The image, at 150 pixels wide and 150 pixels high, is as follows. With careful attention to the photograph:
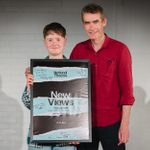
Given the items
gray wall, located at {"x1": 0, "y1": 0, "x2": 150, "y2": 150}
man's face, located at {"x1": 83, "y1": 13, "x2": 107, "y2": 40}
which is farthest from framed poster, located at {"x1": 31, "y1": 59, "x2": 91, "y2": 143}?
gray wall, located at {"x1": 0, "y1": 0, "x2": 150, "y2": 150}

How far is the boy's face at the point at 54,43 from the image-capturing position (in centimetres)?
202

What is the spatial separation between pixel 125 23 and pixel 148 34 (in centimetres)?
21

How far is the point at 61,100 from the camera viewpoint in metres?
1.98

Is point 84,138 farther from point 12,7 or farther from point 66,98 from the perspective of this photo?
point 12,7

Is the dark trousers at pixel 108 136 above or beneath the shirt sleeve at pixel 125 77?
beneath

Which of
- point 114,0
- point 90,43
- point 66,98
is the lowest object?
point 66,98

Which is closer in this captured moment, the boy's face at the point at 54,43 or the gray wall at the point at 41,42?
the boy's face at the point at 54,43

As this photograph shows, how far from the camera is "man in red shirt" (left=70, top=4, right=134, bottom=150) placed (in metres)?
2.00

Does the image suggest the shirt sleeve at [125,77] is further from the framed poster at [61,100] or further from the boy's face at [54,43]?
the boy's face at [54,43]

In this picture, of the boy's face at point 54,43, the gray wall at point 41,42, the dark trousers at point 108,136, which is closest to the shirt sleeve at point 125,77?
the dark trousers at point 108,136

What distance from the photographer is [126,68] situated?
1985 millimetres

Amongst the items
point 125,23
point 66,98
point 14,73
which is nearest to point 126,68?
point 66,98

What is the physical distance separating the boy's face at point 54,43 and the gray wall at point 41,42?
105 centimetres

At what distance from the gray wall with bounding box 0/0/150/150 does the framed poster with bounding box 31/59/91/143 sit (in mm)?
1106
